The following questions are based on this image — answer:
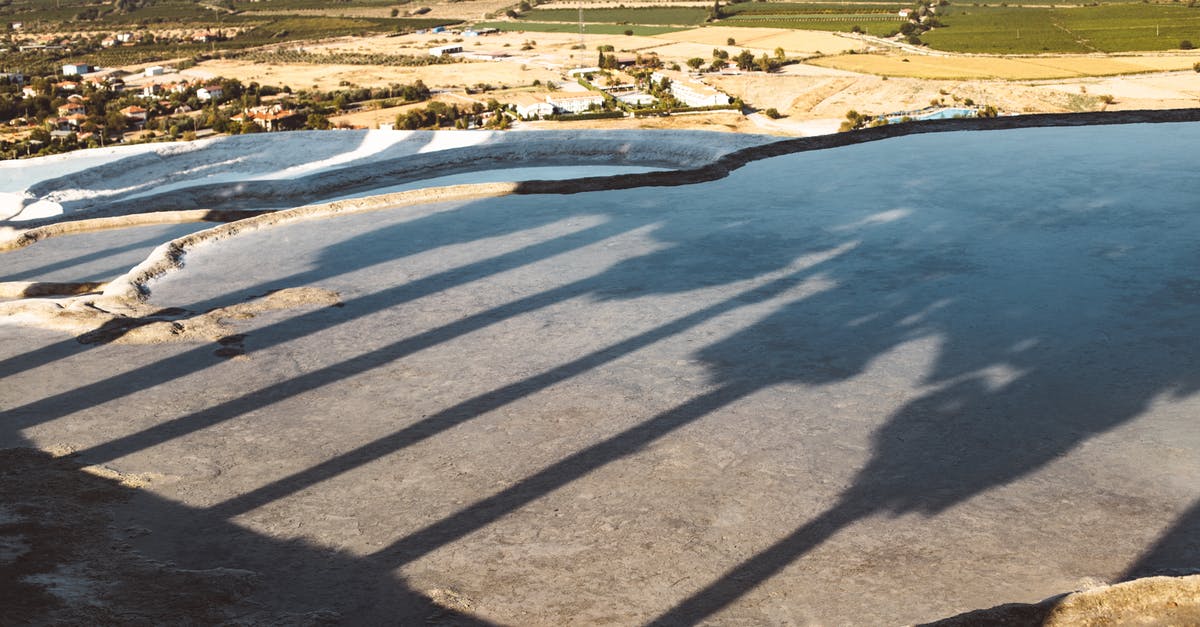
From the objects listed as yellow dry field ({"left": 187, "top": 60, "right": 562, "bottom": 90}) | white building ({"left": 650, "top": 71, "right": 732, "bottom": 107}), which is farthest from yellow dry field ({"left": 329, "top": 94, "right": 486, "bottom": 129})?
white building ({"left": 650, "top": 71, "right": 732, "bottom": 107})

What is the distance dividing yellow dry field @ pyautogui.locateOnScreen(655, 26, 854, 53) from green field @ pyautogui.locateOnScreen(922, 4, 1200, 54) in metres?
5.72

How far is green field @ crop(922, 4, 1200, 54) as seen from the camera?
173 ft

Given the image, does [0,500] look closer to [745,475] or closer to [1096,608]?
[745,475]

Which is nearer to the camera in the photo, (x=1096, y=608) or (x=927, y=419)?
(x=1096, y=608)

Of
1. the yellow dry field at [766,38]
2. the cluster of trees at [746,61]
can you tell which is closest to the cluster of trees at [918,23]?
the yellow dry field at [766,38]

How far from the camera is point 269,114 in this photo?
47500mm

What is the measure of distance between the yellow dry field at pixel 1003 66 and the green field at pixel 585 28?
2485 centimetres

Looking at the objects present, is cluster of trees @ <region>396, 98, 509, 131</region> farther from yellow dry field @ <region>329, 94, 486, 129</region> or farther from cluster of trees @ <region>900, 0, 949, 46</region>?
cluster of trees @ <region>900, 0, 949, 46</region>

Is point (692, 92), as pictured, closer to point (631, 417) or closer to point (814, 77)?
point (814, 77)

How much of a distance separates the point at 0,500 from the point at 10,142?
1701 inches

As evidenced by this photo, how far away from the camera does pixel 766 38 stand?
68062 mm

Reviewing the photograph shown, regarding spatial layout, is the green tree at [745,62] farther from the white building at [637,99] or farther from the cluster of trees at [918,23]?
the cluster of trees at [918,23]

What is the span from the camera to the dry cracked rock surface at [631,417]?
4293 mm

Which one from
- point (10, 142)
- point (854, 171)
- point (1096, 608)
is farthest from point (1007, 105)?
point (1096, 608)
